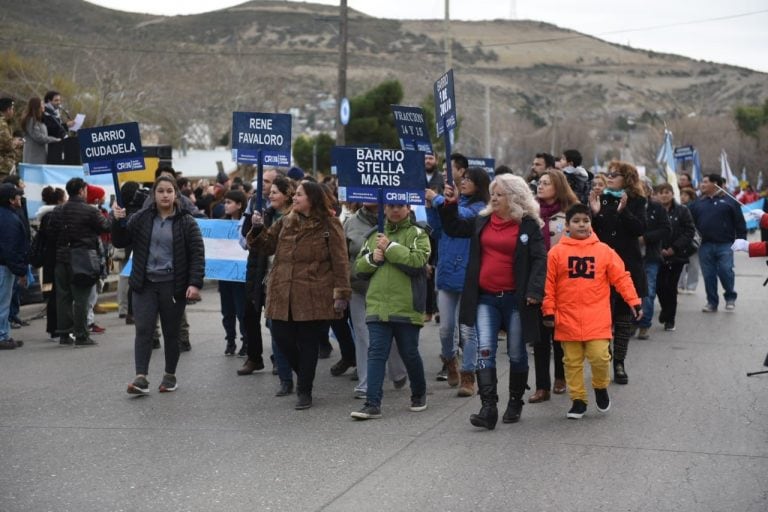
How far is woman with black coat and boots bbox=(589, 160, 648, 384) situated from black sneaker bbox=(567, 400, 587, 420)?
1.73m

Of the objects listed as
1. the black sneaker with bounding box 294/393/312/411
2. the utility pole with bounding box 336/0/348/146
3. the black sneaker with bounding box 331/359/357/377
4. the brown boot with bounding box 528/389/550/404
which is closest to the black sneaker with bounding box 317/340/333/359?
the black sneaker with bounding box 331/359/357/377

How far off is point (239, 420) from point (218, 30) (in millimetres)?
154231

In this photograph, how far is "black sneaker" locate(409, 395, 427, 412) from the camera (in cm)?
895

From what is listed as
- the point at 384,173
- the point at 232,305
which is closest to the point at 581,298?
the point at 384,173

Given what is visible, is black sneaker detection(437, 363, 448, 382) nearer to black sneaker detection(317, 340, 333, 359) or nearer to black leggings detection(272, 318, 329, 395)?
black leggings detection(272, 318, 329, 395)

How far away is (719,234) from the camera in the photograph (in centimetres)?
1655

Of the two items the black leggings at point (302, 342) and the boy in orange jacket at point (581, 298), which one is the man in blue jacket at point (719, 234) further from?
the black leggings at point (302, 342)

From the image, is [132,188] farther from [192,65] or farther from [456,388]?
[192,65]

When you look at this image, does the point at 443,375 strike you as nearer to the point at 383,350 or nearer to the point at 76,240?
the point at 383,350

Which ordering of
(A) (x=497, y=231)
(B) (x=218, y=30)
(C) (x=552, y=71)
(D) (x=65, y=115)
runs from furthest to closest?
(C) (x=552, y=71) < (B) (x=218, y=30) < (D) (x=65, y=115) < (A) (x=497, y=231)

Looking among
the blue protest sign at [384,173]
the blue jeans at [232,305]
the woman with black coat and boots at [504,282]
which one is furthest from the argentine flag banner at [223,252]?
the woman with black coat and boots at [504,282]

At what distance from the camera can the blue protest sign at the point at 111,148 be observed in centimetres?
1084

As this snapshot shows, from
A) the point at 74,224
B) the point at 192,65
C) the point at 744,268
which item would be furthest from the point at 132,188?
the point at 192,65

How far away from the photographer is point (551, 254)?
8.53 meters
